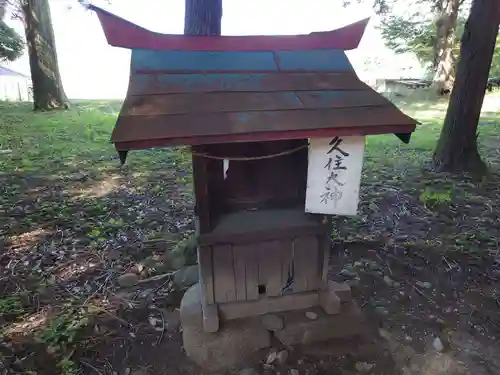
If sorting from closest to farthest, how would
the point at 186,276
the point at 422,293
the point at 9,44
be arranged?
1. the point at 422,293
2. the point at 186,276
3. the point at 9,44

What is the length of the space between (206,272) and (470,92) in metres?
5.50

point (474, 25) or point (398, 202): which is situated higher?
point (474, 25)

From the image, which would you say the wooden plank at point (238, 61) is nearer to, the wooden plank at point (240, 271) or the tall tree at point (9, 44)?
the wooden plank at point (240, 271)

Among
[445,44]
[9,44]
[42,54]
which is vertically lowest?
[42,54]

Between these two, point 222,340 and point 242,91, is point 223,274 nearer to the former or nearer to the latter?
point 222,340

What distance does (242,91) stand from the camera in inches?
89.6

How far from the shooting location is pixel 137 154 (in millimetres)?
7902

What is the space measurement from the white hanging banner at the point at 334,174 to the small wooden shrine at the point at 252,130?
0.27ft

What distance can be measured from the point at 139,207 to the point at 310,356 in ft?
10.9

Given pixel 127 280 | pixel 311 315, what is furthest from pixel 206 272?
pixel 127 280

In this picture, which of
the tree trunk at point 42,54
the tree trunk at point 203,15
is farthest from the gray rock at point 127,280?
the tree trunk at point 42,54

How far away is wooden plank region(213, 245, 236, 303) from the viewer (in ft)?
8.91

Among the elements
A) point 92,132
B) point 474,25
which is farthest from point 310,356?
point 92,132

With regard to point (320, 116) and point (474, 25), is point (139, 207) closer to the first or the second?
point (320, 116)
